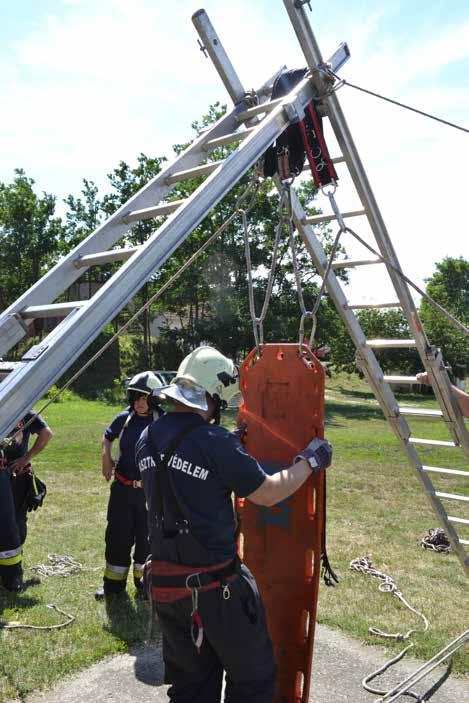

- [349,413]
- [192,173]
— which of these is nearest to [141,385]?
[192,173]

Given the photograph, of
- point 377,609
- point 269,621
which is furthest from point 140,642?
point 377,609

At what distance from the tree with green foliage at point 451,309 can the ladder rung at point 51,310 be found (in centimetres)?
3585

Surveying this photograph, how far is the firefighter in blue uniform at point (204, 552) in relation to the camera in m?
2.83

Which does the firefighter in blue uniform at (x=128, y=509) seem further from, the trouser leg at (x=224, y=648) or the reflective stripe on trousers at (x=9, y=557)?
the trouser leg at (x=224, y=648)

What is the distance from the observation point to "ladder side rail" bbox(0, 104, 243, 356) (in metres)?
3.10

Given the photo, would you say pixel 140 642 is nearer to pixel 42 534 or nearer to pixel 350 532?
pixel 42 534

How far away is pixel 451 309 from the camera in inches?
2283

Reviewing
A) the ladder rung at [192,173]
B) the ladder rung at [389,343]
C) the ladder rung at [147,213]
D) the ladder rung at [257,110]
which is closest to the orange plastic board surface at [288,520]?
the ladder rung at [147,213]

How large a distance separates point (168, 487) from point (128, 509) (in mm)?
2660

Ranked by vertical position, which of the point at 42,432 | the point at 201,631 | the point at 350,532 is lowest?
the point at 350,532

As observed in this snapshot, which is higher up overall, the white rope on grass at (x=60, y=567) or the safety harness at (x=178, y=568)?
the safety harness at (x=178, y=568)

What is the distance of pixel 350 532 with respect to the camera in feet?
25.0

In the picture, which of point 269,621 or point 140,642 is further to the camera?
point 140,642

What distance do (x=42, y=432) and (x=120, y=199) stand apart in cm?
3085
